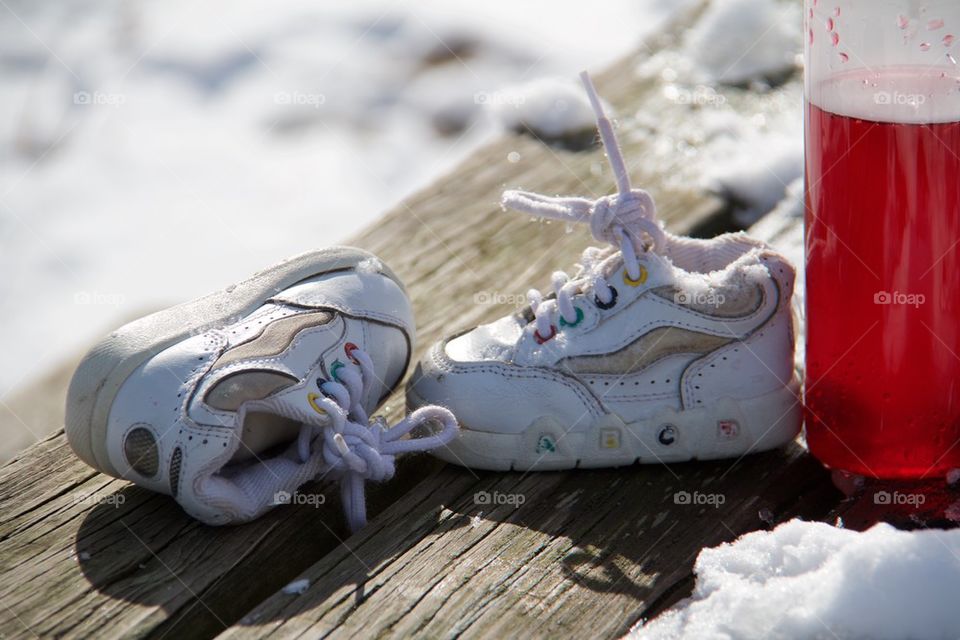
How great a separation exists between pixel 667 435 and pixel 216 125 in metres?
3.44

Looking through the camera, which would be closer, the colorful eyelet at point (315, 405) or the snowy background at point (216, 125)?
the colorful eyelet at point (315, 405)

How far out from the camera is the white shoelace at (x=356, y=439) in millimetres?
1812

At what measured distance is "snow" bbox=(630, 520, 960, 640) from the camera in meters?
1.44

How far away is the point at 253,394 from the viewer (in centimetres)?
174

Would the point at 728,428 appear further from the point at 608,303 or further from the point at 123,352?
the point at 123,352

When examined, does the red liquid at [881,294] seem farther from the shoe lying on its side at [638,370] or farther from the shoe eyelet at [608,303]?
the shoe eyelet at [608,303]

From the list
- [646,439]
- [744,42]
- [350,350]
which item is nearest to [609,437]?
[646,439]

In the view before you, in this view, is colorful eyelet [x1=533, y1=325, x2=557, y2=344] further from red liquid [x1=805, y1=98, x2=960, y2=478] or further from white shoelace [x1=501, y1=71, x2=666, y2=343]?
red liquid [x1=805, y1=98, x2=960, y2=478]

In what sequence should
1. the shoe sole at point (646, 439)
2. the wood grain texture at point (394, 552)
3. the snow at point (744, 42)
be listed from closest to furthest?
the wood grain texture at point (394, 552) < the shoe sole at point (646, 439) < the snow at point (744, 42)

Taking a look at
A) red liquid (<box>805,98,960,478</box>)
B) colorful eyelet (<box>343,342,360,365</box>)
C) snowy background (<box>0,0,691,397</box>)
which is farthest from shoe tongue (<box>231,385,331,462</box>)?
snowy background (<box>0,0,691,397</box>)

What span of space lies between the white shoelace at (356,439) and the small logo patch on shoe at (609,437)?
0.84 ft

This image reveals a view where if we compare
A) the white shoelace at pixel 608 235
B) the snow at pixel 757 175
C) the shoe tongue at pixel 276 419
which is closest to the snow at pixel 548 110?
the snow at pixel 757 175

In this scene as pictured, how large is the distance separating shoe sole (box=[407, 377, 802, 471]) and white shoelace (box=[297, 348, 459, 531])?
8 centimetres

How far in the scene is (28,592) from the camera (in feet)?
5.41
